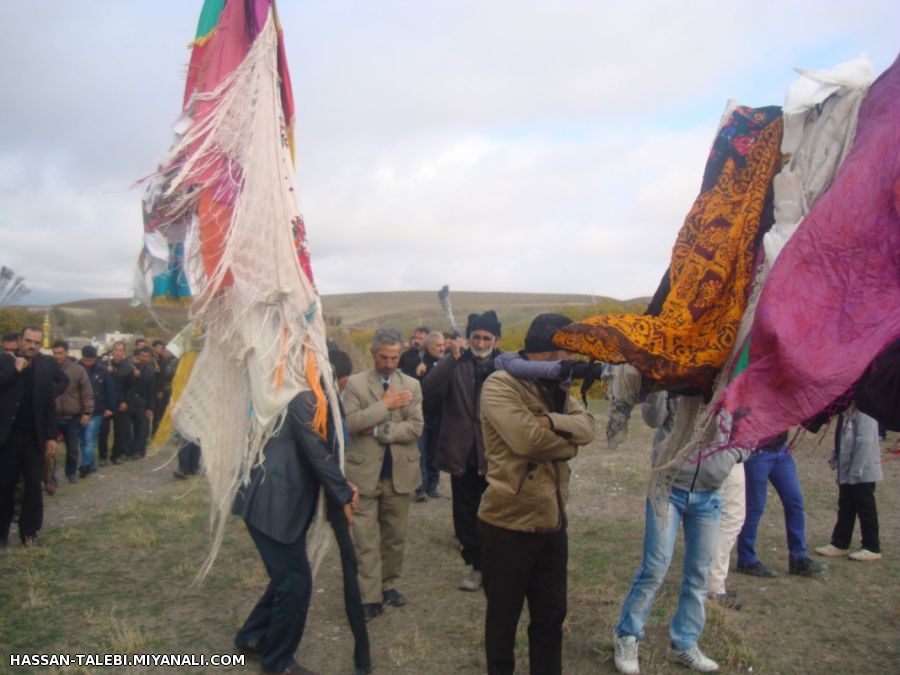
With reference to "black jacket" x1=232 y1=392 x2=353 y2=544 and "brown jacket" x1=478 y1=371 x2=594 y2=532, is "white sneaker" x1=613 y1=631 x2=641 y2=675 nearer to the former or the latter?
"brown jacket" x1=478 y1=371 x2=594 y2=532

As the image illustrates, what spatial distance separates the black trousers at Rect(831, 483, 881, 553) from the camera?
6.11 metres

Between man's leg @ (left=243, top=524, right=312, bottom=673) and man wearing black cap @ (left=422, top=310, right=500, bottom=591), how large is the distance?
192 centimetres

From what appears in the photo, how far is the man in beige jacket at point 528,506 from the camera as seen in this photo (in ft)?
11.4

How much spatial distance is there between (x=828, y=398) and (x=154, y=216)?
3352mm

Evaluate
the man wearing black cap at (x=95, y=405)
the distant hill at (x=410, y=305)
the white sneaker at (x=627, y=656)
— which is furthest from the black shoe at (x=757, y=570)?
the distant hill at (x=410, y=305)

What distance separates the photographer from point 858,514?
625 cm

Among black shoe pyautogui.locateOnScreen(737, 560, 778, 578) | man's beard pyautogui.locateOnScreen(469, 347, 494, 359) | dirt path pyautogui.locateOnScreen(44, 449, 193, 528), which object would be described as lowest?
dirt path pyautogui.locateOnScreen(44, 449, 193, 528)

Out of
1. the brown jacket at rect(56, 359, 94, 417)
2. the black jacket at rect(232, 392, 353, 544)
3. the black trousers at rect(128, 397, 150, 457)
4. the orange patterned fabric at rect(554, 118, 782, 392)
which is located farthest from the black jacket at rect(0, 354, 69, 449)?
the orange patterned fabric at rect(554, 118, 782, 392)

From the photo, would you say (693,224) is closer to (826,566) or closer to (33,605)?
(826,566)

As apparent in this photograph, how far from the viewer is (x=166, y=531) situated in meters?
7.48

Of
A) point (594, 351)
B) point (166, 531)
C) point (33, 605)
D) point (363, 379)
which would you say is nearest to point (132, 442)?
point (166, 531)

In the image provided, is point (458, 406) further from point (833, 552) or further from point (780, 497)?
point (833, 552)

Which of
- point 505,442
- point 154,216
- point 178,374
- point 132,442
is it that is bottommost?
point 132,442

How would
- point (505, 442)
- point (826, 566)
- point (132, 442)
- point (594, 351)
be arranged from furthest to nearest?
1. point (132, 442)
2. point (826, 566)
3. point (505, 442)
4. point (594, 351)
